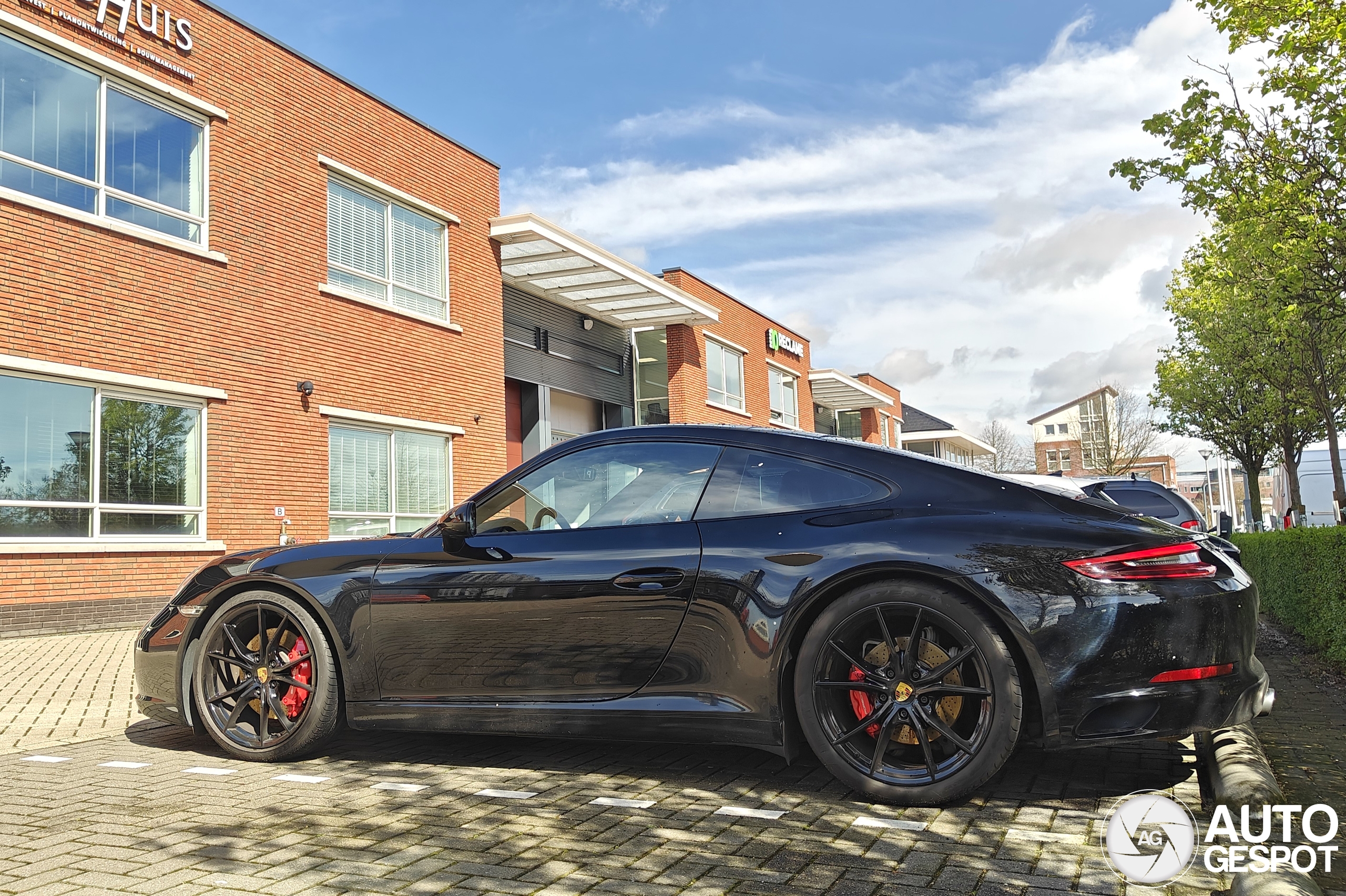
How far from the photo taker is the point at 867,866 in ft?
9.77

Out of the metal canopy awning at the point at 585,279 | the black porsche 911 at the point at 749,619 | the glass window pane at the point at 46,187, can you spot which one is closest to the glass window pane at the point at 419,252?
the metal canopy awning at the point at 585,279

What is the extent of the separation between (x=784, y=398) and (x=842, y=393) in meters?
5.58

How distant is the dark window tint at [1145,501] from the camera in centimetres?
1054

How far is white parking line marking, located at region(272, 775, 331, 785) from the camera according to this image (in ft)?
13.7

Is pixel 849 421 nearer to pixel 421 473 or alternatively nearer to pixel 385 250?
pixel 421 473

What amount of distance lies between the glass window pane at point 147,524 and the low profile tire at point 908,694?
10.4 m

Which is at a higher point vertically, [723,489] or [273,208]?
[273,208]

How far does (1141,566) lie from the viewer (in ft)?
11.1

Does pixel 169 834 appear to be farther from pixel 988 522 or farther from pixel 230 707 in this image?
pixel 988 522

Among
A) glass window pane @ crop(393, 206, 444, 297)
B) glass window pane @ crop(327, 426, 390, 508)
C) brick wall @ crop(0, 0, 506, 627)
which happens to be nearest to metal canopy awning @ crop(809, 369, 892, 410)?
brick wall @ crop(0, 0, 506, 627)

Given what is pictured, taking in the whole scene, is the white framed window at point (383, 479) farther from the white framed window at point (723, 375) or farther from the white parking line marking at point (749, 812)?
the white framed window at point (723, 375)

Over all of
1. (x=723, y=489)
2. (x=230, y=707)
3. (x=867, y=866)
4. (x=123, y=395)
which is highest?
(x=123, y=395)

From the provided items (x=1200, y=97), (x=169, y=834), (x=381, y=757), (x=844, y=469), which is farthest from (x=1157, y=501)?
(x=169, y=834)

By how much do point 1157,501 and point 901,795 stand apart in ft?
27.4
